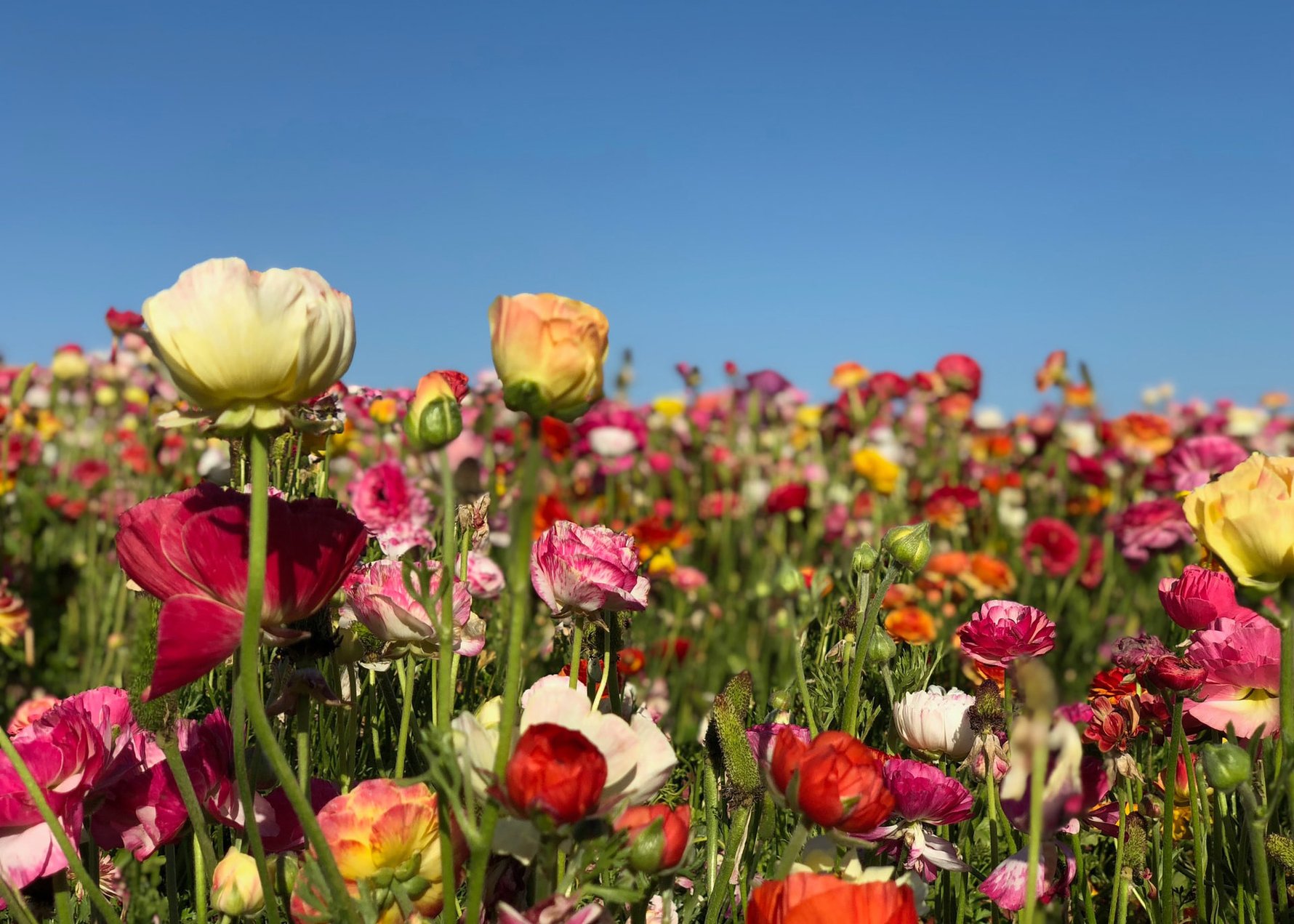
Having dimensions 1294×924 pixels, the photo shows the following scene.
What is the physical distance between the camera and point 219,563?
2.16ft

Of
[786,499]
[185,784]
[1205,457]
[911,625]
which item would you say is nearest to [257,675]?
[185,784]

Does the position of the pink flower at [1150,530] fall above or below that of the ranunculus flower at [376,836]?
above

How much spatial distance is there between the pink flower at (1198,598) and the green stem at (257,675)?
79 centimetres

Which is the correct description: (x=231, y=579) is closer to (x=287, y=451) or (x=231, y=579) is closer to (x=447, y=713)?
(x=447, y=713)

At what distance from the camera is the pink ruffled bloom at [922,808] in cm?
83

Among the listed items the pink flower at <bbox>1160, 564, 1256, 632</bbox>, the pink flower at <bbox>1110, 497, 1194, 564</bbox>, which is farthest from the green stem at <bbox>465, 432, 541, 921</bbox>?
the pink flower at <bbox>1110, 497, 1194, 564</bbox>

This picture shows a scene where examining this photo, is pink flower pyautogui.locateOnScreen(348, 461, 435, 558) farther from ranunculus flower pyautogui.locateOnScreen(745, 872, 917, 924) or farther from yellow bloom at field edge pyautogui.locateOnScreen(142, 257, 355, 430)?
ranunculus flower pyautogui.locateOnScreen(745, 872, 917, 924)

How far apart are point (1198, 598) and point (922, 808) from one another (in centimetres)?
38

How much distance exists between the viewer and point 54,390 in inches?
207

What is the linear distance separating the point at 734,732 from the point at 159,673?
39 cm

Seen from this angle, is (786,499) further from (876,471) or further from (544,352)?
(544,352)

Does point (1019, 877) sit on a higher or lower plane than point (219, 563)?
lower

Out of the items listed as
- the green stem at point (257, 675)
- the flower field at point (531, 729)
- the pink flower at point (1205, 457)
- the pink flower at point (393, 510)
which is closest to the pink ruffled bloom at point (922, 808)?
the flower field at point (531, 729)

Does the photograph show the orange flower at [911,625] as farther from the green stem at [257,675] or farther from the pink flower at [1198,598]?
the green stem at [257,675]
